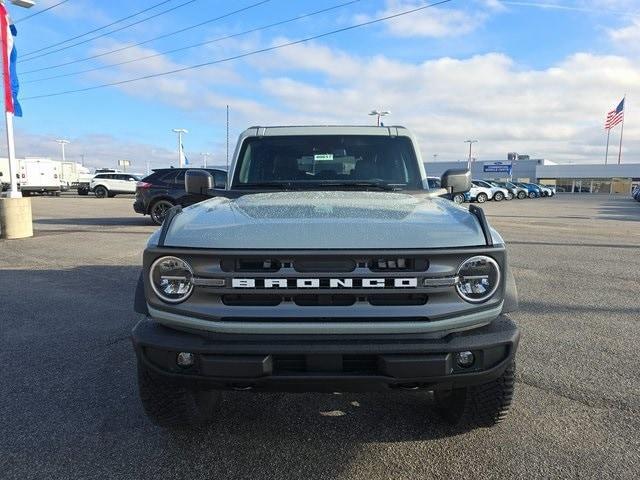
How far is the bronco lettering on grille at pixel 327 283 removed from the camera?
2.36 metres

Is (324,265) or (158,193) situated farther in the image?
(158,193)

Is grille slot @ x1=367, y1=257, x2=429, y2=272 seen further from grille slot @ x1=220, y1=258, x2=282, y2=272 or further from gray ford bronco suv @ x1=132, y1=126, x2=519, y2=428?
grille slot @ x1=220, y1=258, x2=282, y2=272

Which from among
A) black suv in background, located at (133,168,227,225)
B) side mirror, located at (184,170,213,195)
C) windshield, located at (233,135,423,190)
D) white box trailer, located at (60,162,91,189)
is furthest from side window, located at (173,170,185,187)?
white box trailer, located at (60,162,91,189)

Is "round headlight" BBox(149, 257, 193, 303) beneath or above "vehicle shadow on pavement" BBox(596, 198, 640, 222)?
above

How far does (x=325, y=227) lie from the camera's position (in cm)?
250

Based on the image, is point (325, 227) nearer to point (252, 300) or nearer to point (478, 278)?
point (252, 300)

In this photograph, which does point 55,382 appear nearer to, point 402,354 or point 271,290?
point 271,290

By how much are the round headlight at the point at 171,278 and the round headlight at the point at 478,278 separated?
131 cm

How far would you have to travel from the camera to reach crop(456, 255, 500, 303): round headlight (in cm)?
243

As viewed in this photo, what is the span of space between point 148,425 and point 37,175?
38521 millimetres

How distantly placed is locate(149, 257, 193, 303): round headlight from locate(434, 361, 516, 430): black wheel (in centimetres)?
145

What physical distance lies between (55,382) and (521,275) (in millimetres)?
6524

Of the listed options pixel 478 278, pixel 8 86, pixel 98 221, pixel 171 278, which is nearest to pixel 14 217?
pixel 8 86

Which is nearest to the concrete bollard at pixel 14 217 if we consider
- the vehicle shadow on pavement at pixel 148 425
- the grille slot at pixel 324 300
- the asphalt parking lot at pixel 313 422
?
the asphalt parking lot at pixel 313 422
